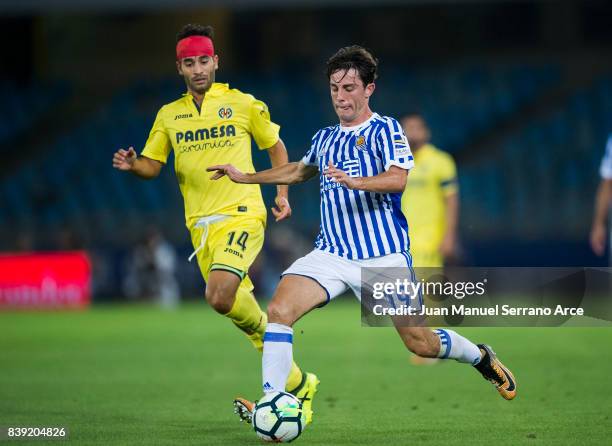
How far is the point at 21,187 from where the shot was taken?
24.8m

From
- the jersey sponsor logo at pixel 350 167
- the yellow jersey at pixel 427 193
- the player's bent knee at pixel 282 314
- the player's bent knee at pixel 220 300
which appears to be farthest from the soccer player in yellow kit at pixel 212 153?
the yellow jersey at pixel 427 193

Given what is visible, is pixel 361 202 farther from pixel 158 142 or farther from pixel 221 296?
pixel 158 142

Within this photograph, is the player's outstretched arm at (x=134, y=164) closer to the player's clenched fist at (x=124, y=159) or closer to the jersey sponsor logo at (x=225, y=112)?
the player's clenched fist at (x=124, y=159)

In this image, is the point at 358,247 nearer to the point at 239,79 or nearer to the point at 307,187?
the point at 307,187

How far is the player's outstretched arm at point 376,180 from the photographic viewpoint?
6402 mm

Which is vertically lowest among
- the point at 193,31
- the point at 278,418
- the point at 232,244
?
the point at 278,418

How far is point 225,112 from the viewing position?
8.38 metres

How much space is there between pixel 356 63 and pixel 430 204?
16.7 feet

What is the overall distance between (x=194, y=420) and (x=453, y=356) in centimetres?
178

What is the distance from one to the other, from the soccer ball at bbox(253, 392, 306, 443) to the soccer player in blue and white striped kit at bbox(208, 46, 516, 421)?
1.28ft

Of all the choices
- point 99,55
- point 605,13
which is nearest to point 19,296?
point 99,55

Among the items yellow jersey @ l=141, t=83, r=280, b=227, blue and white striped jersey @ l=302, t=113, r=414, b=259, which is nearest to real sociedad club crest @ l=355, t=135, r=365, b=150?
blue and white striped jersey @ l=302, t=113, r=414, b=259

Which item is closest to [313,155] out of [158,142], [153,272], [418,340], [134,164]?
[418,340]

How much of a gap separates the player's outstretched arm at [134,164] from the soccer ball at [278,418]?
2020mm
